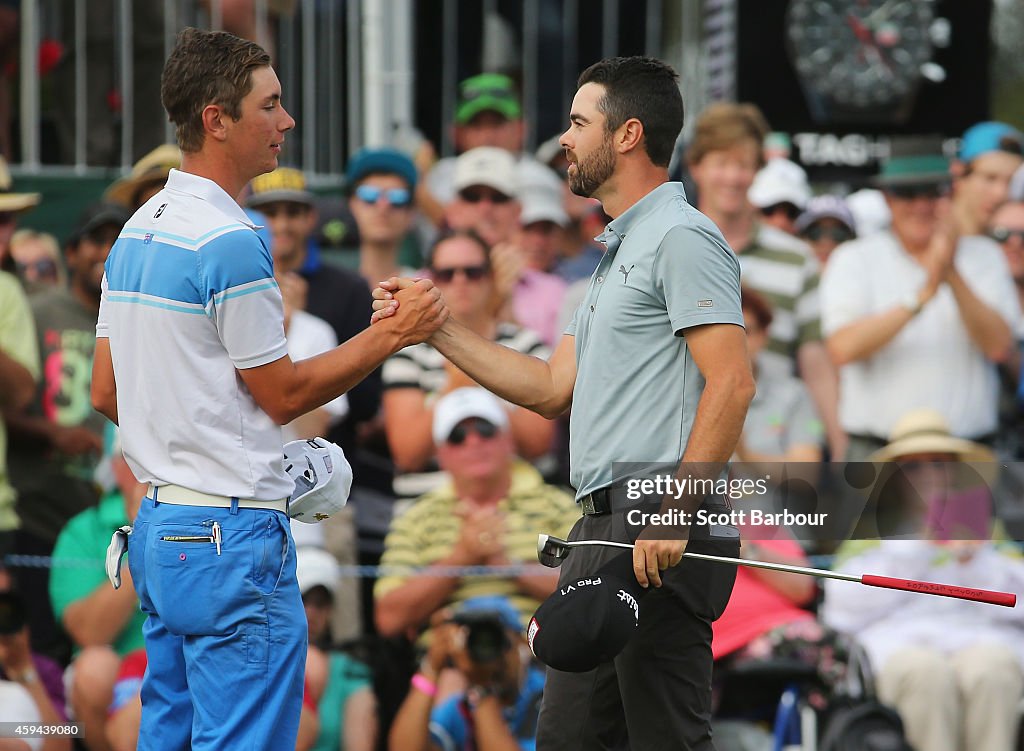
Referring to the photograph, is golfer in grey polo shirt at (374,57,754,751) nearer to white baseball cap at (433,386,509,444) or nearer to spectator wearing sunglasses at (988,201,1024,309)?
white baseball cap at (433,386,509,444)

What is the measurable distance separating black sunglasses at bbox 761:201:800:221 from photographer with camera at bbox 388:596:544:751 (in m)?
3.50

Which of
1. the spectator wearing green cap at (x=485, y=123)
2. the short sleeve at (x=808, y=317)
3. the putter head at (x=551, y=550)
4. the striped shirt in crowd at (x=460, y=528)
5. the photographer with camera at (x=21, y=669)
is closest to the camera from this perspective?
the putter head at (x=551, y=550)

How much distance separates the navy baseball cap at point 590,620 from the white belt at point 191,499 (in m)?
0.77

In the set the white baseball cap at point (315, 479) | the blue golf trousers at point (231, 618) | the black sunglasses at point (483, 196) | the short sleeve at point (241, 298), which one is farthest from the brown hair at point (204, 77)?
the black sunglasses at point (483, 196)

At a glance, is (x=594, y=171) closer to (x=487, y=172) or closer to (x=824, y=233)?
(x=487, y=172)

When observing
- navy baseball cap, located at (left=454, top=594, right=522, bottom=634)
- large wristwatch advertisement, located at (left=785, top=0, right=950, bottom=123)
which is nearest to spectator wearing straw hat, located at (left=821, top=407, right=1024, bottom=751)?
navy baseball cap, located at (left=454, top=594, right=522, bottom=634)

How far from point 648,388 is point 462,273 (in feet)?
10.5

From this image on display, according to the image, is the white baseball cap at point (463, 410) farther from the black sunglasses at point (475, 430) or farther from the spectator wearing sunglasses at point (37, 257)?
the spectator wearing sunglasses at point (37, 257)

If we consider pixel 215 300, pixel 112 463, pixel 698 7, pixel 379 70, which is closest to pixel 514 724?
pixel 112 463

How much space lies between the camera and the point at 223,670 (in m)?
4.18

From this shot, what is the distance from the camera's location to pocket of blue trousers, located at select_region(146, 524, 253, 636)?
4176 millimetres

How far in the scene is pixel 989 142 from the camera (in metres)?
8.91

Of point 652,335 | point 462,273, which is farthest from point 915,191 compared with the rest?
point 652,335

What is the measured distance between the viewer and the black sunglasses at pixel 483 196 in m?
8.66
